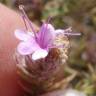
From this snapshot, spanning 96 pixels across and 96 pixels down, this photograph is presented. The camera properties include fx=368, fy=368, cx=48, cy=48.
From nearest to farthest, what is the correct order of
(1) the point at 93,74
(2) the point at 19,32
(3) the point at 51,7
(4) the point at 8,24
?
(2) the point at 19,32, (4) the point at 8,24, (1) the point at 93,74, (3) the point at 51,7

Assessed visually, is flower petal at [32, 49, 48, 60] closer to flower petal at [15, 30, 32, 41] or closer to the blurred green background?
flower petal at [15, 30, 32, 41]

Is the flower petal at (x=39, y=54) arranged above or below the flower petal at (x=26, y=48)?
below

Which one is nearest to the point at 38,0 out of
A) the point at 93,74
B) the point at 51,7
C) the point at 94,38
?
the point at 51,7

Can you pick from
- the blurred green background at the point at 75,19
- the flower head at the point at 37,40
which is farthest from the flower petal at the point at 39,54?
the blurred green background at the point at 75,19

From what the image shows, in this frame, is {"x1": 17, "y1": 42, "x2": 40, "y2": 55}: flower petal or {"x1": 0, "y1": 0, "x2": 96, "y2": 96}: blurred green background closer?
{"x1": 17, "y1": 42, "x2": 40, "y2": 55}: flower petal

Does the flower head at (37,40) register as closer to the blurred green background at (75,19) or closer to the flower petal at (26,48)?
the flower petal at (26,48)

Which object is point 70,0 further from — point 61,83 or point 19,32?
point 19,32

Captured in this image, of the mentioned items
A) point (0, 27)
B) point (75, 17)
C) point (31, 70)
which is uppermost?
point (75, 17)

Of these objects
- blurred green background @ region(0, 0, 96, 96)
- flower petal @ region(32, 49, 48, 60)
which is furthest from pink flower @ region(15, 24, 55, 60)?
blurred green background @ region(0, 0, 96, 96)
